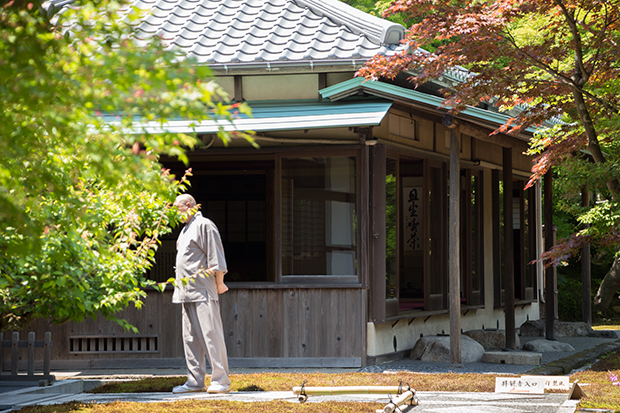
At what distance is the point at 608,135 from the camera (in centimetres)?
868

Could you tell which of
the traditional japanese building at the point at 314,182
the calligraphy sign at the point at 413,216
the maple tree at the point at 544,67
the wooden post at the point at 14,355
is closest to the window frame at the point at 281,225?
the traditional japanese building at the point at 314,182

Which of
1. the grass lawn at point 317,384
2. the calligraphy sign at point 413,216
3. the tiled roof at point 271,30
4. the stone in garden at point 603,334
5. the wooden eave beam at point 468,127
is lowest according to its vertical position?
the stone in garden at point 603,334

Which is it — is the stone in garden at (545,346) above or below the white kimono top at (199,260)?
below

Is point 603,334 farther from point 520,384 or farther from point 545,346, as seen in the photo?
point 520,384

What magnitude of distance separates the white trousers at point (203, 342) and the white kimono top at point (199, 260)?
0.11 m

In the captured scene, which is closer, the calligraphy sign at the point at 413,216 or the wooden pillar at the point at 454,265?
the wooden pillar at the point at 454,265

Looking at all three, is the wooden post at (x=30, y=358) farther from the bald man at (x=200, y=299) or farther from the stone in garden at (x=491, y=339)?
the stone in garden at (x=491, y=339)

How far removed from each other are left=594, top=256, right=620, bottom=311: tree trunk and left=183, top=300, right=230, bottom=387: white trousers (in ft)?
60.3

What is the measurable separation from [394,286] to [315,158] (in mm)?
2154

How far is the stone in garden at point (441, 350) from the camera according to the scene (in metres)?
9.75

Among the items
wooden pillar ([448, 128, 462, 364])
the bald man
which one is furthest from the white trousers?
wooden pillar ([448, 128, 462, 364])

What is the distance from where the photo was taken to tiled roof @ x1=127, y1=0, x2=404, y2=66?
954 centimetres

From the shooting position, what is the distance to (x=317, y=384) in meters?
7.32

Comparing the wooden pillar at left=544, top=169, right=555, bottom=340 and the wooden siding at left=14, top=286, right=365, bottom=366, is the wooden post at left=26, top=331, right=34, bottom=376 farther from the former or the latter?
the wooden pillar at left=544, top=169, right=555, bottom=340
